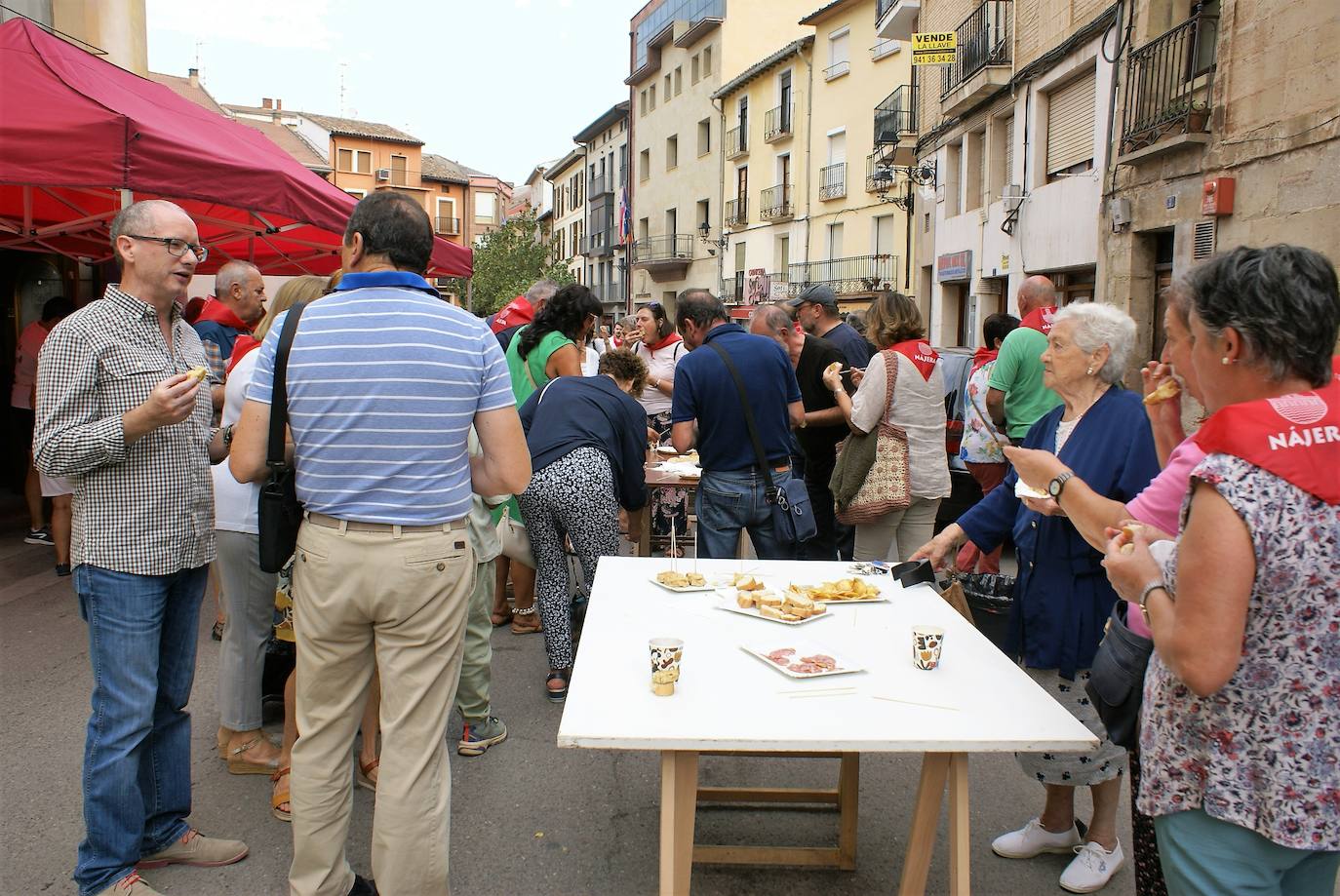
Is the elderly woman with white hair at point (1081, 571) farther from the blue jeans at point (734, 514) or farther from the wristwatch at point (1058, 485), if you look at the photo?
the blue jeans at point (734, 514)

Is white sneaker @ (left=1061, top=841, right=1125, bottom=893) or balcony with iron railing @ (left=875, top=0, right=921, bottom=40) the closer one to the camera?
white sneaker @ (left=1061, top=841, right=1125, bottom=893)

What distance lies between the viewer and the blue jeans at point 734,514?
4.82m

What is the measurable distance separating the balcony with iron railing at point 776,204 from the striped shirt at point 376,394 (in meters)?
29.2

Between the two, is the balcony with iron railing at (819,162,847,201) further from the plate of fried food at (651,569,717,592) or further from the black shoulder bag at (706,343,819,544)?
the plate of fried food at (651,569,717,592)

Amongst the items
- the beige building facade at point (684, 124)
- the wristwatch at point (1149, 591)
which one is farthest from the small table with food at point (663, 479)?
the beige building facade at point (684, 124)

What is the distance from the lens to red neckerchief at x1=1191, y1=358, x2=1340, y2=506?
1.58 metres

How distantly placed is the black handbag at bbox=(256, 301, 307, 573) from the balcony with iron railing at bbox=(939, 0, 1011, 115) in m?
15.6

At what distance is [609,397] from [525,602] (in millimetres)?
1633

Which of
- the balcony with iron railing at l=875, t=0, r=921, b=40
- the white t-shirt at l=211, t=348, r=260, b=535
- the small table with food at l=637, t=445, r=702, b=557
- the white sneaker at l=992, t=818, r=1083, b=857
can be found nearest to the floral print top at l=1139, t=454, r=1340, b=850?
the white sneaker at l=992, t=818, r=1083, b=857

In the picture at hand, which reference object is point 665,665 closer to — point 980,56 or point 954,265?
point 980,56

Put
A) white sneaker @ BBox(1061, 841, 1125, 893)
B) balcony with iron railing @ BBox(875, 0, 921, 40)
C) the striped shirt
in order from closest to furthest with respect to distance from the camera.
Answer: the striped shirt → white sneaker @ BBox(1061, 841, 1125, 893) → balcony with iron railing @ BBox(875, 0, 921, 40)

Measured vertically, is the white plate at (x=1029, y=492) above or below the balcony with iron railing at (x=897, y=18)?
below

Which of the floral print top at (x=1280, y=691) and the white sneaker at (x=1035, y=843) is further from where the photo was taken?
the white sneaker at (x=1035, y=843)

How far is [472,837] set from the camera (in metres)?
3.27
